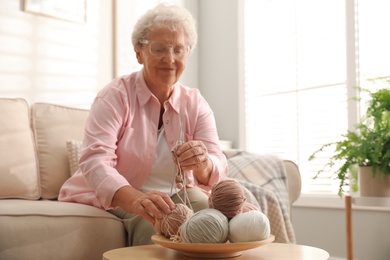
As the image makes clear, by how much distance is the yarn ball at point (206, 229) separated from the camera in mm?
953

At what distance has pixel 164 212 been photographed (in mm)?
1083

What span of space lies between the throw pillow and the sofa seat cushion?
0.58 meters

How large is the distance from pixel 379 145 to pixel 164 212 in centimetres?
124

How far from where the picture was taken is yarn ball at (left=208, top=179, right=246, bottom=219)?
995 millimetres

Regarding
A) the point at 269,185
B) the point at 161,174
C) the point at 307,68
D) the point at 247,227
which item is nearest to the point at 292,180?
the point at 269,185

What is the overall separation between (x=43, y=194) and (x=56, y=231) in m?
0.74

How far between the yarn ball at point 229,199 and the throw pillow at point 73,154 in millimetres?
1191

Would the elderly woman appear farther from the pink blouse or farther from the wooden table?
the wooden table

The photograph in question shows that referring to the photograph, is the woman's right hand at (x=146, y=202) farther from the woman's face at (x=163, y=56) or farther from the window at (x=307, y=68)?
the window at (x=307, y=68)

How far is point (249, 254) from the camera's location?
3.39 feet

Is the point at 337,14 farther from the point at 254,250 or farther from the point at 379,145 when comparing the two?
the point at 254,250

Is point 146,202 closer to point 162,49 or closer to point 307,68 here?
point 162,49

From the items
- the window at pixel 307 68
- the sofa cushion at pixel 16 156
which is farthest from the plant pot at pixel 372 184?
the sofa cushion at pixel 16 156

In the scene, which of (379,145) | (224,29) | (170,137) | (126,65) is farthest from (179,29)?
(224,29)
